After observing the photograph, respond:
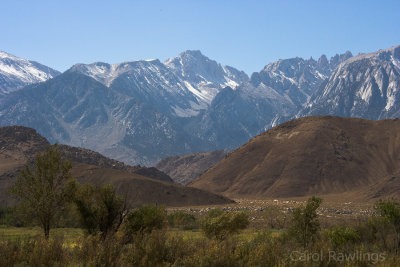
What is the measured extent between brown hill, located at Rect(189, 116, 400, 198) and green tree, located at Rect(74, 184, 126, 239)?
121824 mm

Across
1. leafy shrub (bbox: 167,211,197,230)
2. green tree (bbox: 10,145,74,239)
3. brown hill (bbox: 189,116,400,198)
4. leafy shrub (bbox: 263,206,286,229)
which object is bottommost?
leafy shrub (bbox: 167,211,197,230)

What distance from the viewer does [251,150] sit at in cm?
18950

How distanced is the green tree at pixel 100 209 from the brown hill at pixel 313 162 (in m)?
122

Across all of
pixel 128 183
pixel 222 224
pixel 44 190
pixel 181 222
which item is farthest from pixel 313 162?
pixel 44 190

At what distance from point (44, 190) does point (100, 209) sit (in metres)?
5.07

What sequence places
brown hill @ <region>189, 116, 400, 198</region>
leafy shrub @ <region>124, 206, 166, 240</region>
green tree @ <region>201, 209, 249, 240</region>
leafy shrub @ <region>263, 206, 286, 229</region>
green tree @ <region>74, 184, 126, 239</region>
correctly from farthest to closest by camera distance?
brown hill @ <region>189, 116, 400, 198</region>
leafy shrub @ <region>263, 206, 286, 229</region>
green tree @ <region>201, 209, 249, 240</region>
leafy shrub @ <region>124, 206, 166, 240</region>
green tree @ <region>74, 184, 126, 239</region>

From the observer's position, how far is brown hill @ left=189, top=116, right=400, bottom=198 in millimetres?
160500

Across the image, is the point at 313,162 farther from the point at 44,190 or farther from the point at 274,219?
the point at 44,190

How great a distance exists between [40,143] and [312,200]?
145 m

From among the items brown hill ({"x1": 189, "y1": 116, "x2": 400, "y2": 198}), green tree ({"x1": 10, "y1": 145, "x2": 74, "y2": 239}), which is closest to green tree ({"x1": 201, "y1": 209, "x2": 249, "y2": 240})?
green tree ({"x1": 10, "y1": 145, "x2": 74, "y2": 239})

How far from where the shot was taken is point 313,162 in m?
171

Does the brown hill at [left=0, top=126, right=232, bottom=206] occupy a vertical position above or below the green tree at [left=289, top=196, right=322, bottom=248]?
above

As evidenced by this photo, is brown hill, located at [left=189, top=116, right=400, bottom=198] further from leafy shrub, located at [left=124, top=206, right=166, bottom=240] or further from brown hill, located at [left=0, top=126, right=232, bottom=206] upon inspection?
leafy shrub, located at [left=124, top=206, right=166, bottom=240]

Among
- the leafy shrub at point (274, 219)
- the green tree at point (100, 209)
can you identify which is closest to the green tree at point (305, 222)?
the green tree at point (100, 209)
